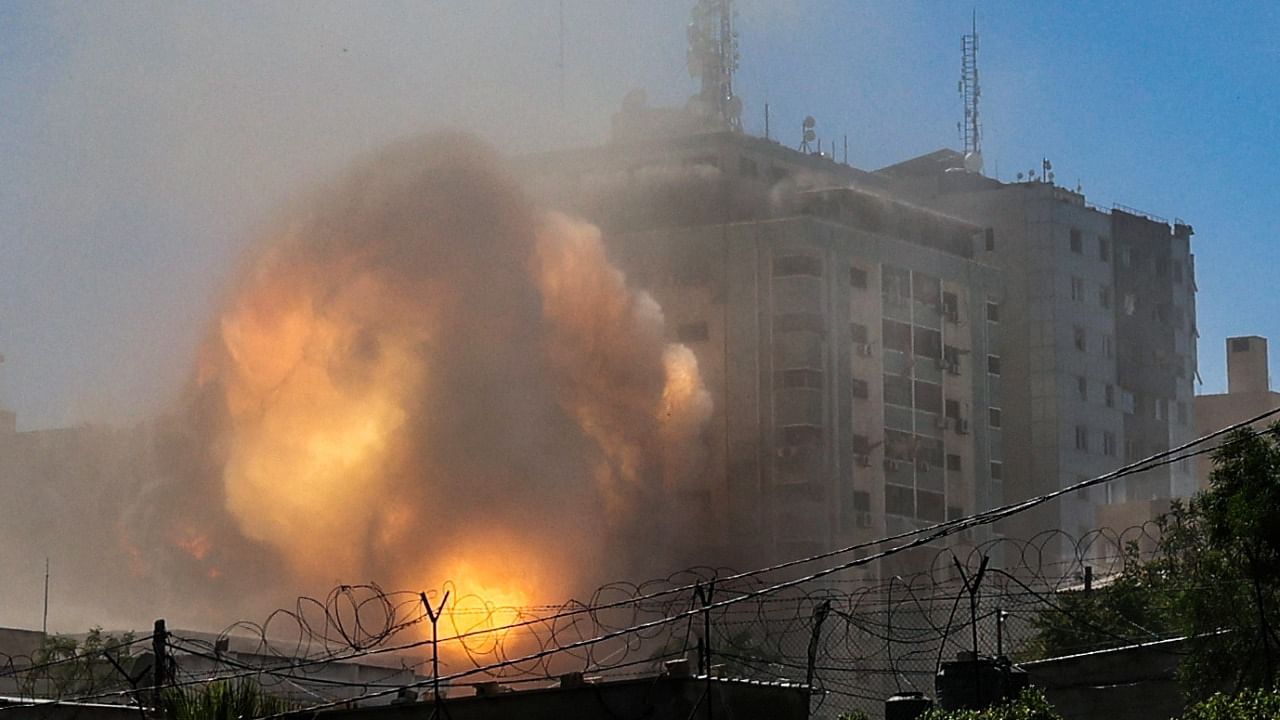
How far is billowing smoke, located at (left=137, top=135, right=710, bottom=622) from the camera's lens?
99312 mm

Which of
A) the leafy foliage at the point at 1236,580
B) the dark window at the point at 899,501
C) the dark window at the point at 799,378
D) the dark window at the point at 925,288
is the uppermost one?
the dark window at the point at 925,288

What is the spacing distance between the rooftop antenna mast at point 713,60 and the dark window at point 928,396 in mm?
23694

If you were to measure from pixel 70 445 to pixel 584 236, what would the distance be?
125 feet

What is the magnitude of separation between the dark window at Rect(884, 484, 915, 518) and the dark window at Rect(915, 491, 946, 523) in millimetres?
609

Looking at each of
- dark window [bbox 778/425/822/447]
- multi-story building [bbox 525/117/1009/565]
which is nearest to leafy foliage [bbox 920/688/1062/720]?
multi-story building [bbox 525/117/1009/565]

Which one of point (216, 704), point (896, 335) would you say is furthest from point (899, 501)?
point (216, 704)

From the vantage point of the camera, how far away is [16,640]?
84812 millimetres

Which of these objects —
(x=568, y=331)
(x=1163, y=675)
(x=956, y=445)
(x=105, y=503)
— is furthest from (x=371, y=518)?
(x=1163, y=675)

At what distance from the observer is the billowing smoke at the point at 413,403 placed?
326 feet

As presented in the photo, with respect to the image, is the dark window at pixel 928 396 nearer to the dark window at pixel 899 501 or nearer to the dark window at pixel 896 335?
the dark window at pixel 896 335

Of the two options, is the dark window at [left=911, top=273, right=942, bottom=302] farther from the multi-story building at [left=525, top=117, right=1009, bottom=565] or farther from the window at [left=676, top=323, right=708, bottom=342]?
the window at [left=676, top=323, right=708, bottom=342]

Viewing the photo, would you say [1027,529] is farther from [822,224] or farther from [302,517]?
[302,517]

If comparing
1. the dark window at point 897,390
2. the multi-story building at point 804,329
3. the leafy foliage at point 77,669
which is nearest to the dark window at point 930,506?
the multi-story building at point 804,329

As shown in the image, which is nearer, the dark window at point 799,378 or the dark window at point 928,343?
the dark window at point 799,378
